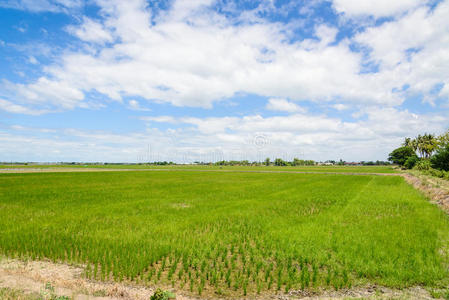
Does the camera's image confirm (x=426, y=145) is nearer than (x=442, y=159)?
No

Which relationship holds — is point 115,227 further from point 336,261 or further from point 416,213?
point 416,213

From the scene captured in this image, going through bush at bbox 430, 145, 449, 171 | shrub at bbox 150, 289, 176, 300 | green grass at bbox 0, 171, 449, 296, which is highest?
bush at bbox 430, 145, 449, 171

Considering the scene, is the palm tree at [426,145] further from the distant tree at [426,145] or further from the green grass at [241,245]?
the green grass at [241,245]

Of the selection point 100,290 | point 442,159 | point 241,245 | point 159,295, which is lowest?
point 241,245

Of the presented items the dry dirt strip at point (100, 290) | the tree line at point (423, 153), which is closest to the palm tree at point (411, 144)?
the tree line at point (423, 153)

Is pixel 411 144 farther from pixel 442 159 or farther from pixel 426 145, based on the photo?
pixel 442 159

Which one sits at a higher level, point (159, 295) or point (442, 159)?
point (442, 159)

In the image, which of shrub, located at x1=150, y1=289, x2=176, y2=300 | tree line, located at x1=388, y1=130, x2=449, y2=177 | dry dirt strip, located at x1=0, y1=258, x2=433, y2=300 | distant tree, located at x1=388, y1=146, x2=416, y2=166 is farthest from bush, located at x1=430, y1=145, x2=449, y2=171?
distant tree, located at x1=388, y1=146, x2=416, y2=166

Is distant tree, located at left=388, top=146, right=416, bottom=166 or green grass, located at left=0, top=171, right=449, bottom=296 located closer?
green grass, located at left=0, top=171, right=449, bottom=296

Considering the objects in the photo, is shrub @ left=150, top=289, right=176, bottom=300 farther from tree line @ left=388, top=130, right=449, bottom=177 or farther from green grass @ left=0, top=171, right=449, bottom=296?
tree line @ left=388, top=130, right=449, bottom=177

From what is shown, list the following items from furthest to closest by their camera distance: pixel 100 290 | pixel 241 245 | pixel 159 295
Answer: pixel 241 245
pixel 100 290
pixel 159 295

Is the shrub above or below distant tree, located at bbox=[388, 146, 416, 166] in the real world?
below

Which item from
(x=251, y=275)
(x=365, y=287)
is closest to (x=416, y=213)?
(x=365, y=287)

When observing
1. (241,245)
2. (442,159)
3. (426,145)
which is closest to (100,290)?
(241,245)
